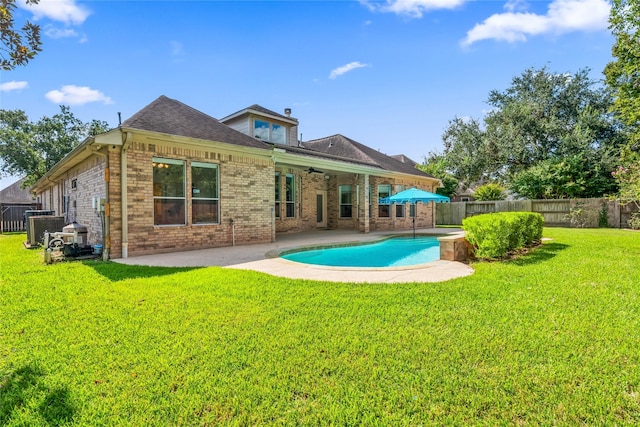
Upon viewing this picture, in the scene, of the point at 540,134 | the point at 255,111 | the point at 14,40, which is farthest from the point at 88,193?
the point at 540,134

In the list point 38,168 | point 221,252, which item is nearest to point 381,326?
point 221,252

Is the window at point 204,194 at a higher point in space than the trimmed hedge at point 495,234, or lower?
higher

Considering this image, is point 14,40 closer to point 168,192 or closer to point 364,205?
point 168,192

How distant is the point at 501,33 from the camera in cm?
1305

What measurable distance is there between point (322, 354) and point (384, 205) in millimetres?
16176

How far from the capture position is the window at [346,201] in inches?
727

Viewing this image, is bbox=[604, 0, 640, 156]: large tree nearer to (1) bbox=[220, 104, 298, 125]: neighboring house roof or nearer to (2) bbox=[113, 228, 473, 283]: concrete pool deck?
(2) bbox=[113, 228, 473, 283]: concrete pool deck

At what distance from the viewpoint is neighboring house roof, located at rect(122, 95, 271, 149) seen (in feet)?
30.2

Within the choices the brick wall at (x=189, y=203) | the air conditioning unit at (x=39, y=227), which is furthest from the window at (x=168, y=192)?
the air conditioning unit at (x=39, y=227)

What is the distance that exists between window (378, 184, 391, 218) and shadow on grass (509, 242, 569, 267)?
9.08 metres

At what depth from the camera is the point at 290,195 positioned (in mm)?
16625

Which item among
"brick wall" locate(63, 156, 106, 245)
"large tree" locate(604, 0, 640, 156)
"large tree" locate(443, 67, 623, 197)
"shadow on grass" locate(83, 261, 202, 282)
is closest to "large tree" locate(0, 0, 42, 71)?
"shadow on grass" locate(83, 261, 202, 282)

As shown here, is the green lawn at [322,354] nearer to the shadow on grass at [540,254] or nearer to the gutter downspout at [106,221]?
the shadow on grass at [540,254]

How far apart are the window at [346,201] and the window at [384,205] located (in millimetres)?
1663
